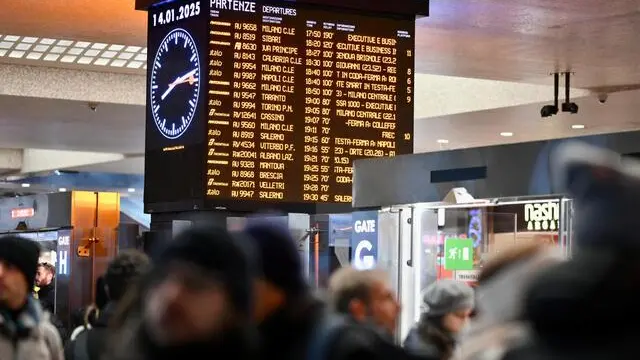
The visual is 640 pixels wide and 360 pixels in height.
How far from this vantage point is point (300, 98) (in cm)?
926

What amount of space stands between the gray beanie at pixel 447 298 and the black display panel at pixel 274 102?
12.0 ft

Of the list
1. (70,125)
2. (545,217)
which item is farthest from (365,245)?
(70,125)

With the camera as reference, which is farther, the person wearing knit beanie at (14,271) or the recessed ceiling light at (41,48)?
the recessed ceiling light at (41,48)

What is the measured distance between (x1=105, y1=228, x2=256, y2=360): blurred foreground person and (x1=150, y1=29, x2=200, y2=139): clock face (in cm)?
684

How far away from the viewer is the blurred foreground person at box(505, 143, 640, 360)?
1.61m

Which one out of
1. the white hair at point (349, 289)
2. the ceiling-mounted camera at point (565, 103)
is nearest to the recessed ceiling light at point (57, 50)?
the ceiling-mounted camera at point (565, 103)

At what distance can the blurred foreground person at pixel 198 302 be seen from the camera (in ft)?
6.74

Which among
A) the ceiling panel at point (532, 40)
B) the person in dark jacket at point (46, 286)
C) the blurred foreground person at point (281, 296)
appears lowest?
the person in dark jacket at point (46, 286)

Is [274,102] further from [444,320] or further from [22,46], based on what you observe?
[22,46]

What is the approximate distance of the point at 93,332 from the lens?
518cm

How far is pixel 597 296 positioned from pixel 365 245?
684 cm

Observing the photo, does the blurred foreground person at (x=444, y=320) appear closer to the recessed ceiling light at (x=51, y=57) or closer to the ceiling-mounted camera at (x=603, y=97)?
the ceiling-mounted camera at (x=603, y=97)

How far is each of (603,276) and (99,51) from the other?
44.3 feet

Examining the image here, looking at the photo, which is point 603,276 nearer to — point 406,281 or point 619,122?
point 406,281
